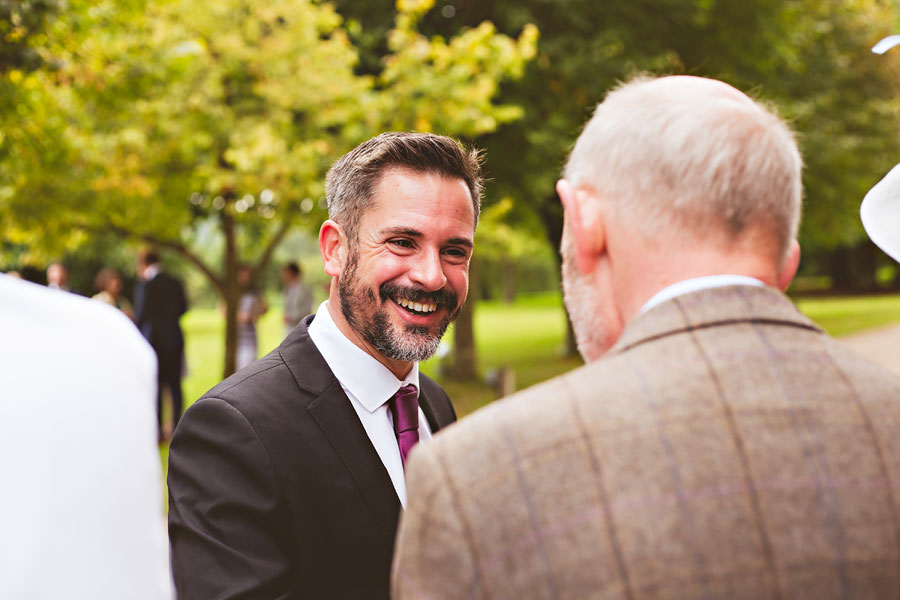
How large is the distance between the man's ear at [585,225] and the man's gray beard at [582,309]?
0.04 metres

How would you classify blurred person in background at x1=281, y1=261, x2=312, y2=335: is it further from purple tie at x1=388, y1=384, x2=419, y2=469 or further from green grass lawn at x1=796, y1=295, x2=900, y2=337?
green grass lawn at x1=796, y1=295, x2=900, y2=337

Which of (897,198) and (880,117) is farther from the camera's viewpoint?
(880,117)

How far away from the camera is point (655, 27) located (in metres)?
12.4

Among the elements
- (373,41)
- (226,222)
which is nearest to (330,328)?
(373,41)

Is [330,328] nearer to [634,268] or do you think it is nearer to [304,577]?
[304,577]

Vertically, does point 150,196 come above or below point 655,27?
below

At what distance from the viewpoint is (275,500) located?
186 cm

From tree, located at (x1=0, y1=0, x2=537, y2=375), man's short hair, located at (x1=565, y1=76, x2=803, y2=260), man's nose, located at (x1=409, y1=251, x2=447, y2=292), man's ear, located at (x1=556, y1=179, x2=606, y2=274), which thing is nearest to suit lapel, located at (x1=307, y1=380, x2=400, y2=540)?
man's nose, located at (x1=409, y1=251, x2=447, y2=292)

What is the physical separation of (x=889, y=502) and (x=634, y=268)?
0.45 m

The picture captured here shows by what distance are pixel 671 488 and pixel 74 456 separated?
27.2 inches

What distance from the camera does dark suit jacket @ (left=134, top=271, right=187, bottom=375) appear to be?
10039 millimetres

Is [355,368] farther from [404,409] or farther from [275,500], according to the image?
[275,500]

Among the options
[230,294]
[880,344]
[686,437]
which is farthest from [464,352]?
[686,437]

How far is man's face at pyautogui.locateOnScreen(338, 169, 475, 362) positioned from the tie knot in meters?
0.10
